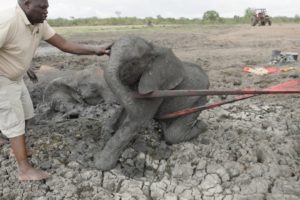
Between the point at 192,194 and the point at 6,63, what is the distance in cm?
178

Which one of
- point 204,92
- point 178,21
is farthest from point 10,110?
point 178,21

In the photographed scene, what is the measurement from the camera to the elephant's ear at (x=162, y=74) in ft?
12.5

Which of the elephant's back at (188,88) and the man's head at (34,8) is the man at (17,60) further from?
the elephant's back at (188,88)

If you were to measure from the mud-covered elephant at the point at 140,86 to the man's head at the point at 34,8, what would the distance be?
63 cm

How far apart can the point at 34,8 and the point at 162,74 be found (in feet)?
3.85

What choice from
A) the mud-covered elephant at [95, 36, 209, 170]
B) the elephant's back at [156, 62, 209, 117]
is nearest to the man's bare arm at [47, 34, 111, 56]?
the mud-covered elephant at [95, 36, 209, 170]

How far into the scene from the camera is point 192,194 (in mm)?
3648

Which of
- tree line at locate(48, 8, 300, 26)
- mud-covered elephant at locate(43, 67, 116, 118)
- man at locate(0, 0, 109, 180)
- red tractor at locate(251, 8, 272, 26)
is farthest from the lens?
tree line at locate(48, 8, 300, 26)

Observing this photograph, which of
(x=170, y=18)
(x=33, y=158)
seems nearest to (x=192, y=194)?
(x=33, y=158)

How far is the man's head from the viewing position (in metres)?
3.50

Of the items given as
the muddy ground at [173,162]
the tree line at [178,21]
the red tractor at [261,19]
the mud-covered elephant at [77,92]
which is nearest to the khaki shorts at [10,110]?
the muddy ground at [173,162]

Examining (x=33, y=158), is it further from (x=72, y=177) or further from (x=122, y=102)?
(x=122, y=102)

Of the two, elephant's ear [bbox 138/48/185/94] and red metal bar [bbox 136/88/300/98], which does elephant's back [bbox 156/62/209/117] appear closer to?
elephant's ear [bbox 138/48/185/94]

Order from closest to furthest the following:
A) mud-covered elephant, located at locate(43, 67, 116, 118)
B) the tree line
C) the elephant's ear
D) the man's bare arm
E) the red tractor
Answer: the elephant's ear < the man's bare arm < mud-covered elephant, located at locate(43, 67, 116, 118) < the red tractor < the tree line
